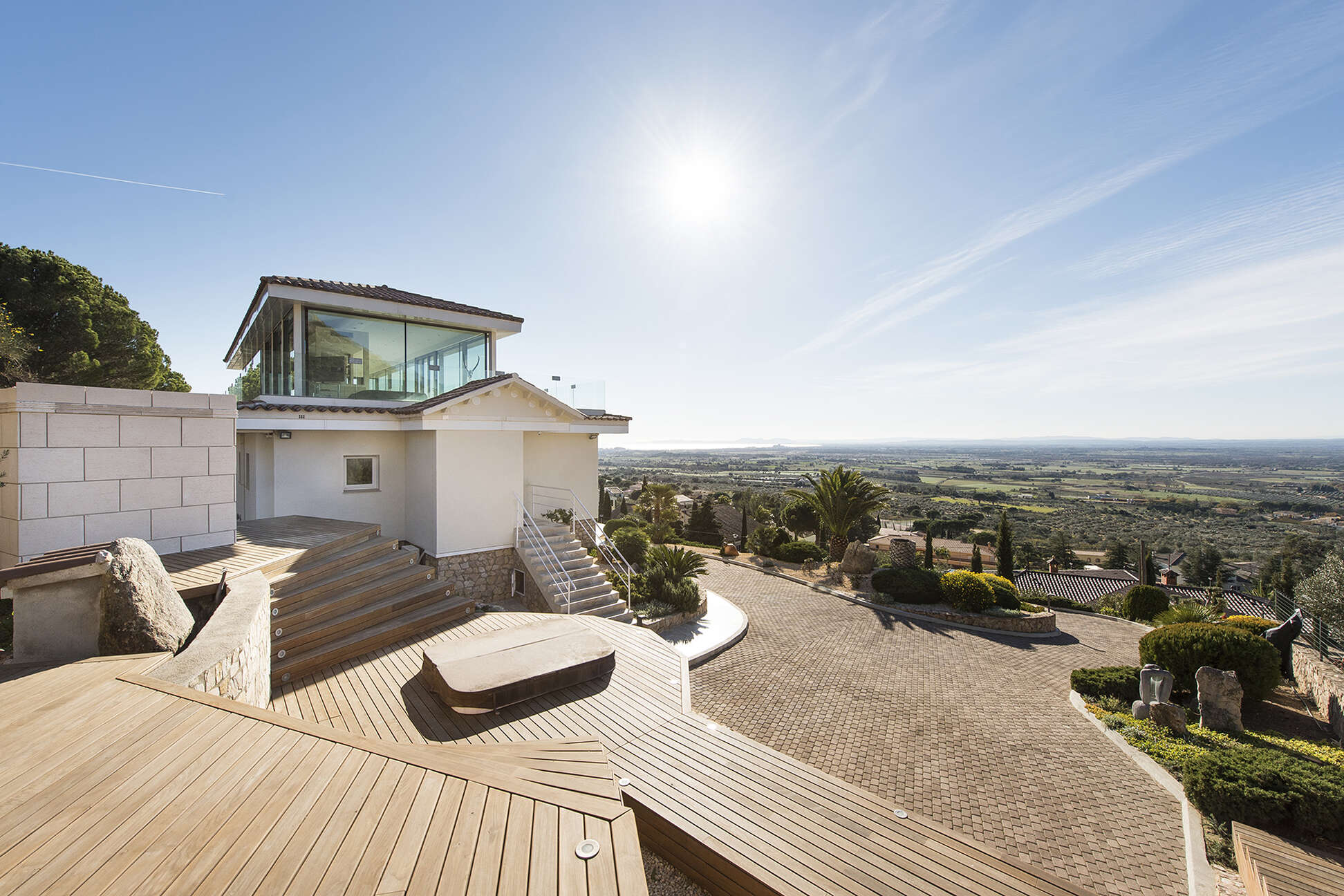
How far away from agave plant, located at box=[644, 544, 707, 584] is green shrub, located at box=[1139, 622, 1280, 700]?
32.2 ft

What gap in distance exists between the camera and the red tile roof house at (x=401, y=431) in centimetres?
1149

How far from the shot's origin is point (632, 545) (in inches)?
687

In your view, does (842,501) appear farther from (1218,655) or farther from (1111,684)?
(1218,655)

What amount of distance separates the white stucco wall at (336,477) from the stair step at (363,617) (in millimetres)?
3636

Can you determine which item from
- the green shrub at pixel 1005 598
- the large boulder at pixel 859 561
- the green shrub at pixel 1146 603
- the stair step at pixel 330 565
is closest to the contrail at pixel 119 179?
the stair step at pixel 330 565

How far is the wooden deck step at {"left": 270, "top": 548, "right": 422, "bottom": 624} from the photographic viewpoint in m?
7.86

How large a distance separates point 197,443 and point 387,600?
377cm

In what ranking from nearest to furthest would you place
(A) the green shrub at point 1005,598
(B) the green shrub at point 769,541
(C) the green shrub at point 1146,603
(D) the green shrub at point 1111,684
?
(D) the green shrub at point 1111,684
(A) the green shrub at point 1005,598
(C) the green shrub at point 1146,603
(B) the green shrub at point 769,541

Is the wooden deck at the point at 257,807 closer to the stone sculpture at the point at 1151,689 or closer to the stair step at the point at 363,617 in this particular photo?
the stair step at the point at 363,617

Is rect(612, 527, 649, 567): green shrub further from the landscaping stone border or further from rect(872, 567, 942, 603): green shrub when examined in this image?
the landscaping stone border

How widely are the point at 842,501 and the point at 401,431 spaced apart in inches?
653

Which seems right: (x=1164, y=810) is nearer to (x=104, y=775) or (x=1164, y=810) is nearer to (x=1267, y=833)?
(x=1267, y=833)

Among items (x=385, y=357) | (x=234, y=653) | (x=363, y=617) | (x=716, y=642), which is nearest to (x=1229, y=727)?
(x=716, y=642)

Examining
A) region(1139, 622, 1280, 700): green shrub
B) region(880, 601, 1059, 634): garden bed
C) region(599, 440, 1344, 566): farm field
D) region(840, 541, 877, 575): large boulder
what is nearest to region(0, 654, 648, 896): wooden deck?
region(1139, 622, 1280, 700): green shrub
